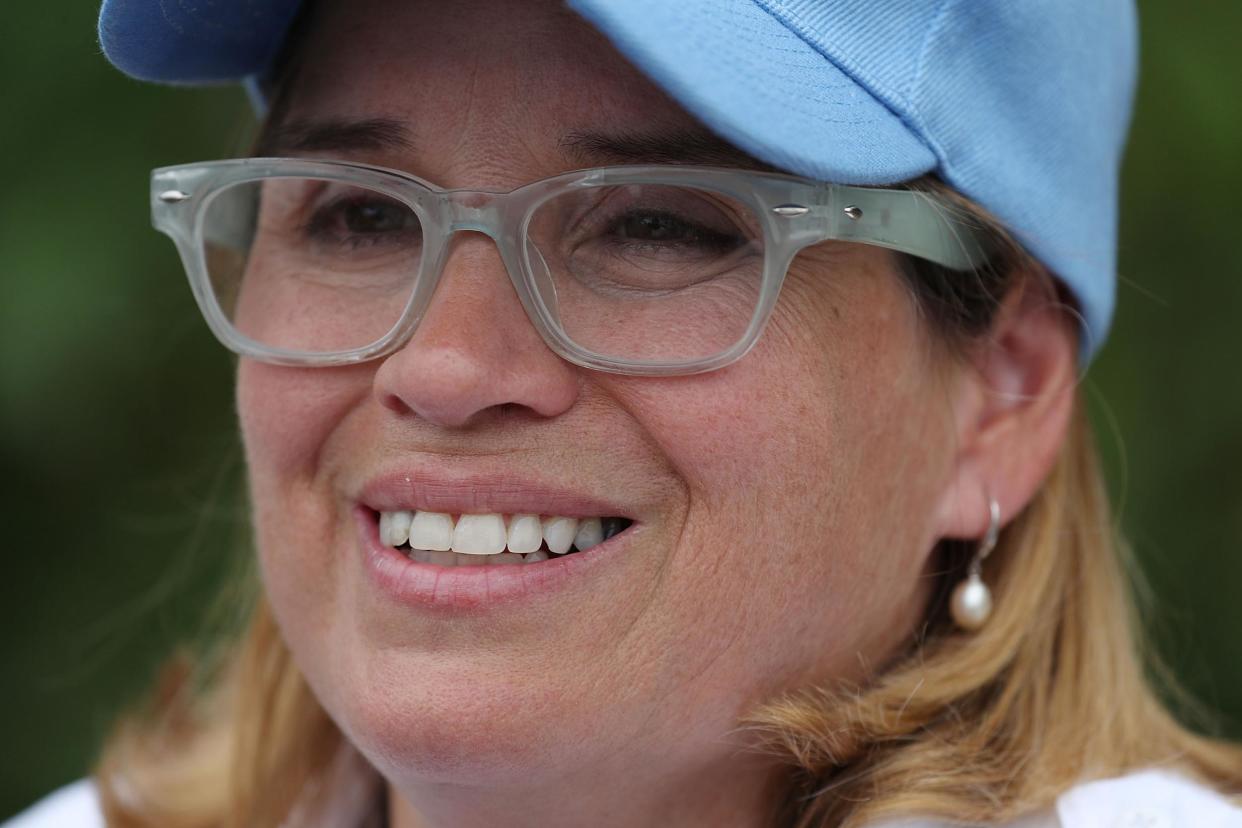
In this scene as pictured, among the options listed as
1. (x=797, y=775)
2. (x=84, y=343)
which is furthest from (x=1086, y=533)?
(x=84, y=343)

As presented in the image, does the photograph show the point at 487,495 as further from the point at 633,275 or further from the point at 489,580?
the point at 633,275

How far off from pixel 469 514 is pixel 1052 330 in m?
0.91

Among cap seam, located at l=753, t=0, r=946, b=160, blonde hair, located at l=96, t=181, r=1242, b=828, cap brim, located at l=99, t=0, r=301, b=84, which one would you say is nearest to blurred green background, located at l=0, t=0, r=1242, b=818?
blonde hair, located at l=96, t=181, r=1242, b=828

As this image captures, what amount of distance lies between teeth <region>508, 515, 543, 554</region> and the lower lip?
0.03 meters

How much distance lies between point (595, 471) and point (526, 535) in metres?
0.14

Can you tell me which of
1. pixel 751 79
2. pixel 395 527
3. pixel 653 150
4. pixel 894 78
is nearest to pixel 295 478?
pixel 395 527

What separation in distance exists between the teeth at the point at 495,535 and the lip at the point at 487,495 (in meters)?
0.02

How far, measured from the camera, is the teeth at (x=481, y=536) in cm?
184

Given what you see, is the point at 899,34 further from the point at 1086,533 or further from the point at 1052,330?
the point at 1086,533

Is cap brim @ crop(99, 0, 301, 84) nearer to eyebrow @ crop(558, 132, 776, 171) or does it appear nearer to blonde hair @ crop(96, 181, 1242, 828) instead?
eyebrow @ crop(558, 132, 776, 171)

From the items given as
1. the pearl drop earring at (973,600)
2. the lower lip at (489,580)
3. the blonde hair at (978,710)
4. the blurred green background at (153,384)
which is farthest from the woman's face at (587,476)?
the blurred green background at (153,384)

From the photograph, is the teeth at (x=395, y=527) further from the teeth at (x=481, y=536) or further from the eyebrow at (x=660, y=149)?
the eyebrow at (x=660, y=149)

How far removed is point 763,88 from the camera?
1.61 meters

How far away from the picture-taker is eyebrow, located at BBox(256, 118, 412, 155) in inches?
74.7
